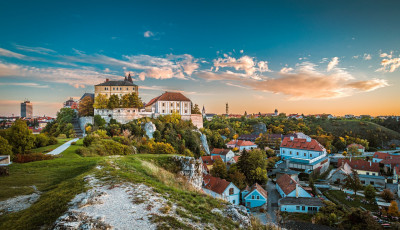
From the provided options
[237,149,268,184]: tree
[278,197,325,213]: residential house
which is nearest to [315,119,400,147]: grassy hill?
[237,149,268,184]: tree

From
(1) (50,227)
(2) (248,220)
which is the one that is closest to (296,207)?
(2) (248,220)

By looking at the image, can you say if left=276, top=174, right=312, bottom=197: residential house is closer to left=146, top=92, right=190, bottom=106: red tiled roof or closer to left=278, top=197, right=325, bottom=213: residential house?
left=278, top=197, right=325, bottom=213: residential house

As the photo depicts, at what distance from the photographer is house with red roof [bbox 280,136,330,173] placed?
3678cm

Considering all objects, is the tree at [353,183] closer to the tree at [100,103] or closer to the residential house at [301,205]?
Result: the residential house at [301,205]

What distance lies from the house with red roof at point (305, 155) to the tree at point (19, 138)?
38116mm

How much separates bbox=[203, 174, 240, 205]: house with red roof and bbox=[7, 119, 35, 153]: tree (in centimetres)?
1737

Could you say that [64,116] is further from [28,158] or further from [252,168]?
[252,168]

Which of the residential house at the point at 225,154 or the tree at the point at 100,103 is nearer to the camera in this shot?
the tree at the point at 100,103

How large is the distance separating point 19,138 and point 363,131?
9441 centimetres

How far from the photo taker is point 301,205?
23344mm

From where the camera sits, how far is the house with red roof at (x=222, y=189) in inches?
952

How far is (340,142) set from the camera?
197 ft

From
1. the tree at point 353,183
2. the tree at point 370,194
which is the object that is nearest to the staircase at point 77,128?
the tree at point 370,194

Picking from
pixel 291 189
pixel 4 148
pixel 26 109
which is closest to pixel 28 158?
pixel 4 148
